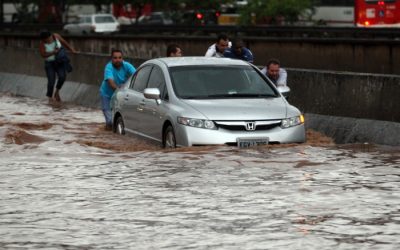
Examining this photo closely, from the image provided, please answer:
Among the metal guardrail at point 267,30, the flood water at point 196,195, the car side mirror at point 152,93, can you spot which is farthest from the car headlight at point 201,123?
the metal guardrail at point 267,30

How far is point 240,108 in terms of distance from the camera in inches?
650

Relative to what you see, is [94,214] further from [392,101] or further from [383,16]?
[383,16]

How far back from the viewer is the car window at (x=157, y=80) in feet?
58.3

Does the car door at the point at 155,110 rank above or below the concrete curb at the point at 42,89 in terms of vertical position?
above

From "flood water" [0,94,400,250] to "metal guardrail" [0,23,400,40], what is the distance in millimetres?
27657

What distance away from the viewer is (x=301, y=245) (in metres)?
9.65

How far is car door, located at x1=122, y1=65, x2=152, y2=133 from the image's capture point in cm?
1844

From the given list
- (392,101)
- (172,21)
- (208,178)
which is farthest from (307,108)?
(172,21)

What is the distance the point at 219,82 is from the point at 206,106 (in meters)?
1.18

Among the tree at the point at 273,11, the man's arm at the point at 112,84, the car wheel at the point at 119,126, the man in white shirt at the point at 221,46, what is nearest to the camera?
the car wheel at the point at 119,126

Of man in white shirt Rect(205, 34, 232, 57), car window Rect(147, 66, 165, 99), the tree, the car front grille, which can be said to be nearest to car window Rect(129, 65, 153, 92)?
car window Rect(147, 66, 165, 99)

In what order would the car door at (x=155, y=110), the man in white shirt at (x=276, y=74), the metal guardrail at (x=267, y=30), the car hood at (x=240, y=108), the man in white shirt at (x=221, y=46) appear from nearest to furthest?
the car hood at (x=240, y=108), the car door at (x=155, y=110), the man in white shirt at (x=276, y=74), the man in white shirt at (x=221, y=46), the metal guardrail at (x=267, y=30)

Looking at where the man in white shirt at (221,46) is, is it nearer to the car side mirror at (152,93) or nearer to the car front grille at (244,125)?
the car side mirror at (152,93)

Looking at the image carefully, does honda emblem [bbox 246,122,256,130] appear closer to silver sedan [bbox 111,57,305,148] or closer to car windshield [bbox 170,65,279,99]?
silver sedan [bbox 111,57,305,148]
